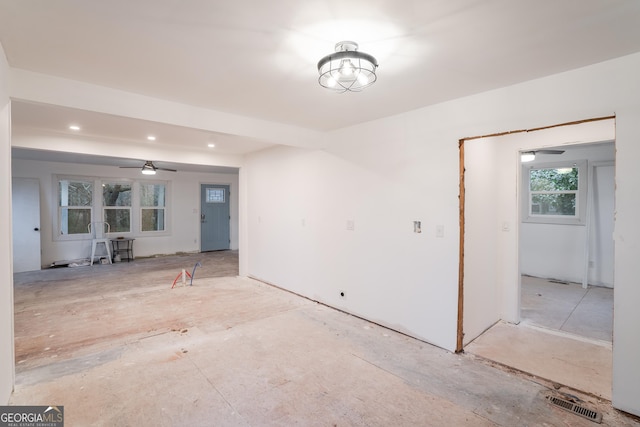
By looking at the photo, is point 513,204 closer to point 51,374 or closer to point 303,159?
point 303,159

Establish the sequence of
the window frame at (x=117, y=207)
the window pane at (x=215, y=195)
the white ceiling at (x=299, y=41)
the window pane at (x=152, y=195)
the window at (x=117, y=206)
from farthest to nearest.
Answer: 1. the window pane at (x=215, y=195)
2. the window pane at (x=152, y=195)
3. the window at (x=117, y=206)
4. the window frame at (x=117, y=207)
5. the white ceiling at (x=299, y=41)

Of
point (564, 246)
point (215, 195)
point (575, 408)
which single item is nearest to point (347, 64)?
point (575, 408)

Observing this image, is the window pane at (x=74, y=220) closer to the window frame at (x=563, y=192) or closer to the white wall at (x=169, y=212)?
the white wall at (x=169, y=212)

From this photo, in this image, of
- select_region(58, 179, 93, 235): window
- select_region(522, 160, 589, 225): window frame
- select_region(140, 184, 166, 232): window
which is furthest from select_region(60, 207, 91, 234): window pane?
select_region(522, 160, 589, 225): window frame

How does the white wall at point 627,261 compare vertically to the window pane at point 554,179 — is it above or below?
below

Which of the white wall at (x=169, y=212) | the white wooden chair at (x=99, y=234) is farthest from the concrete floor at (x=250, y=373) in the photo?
the white wall at (x=169, y=212)

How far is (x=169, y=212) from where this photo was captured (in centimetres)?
844

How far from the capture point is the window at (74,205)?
22.7 ft

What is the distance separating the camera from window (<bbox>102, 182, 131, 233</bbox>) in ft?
24.6

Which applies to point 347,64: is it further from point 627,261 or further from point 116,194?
point 116,194

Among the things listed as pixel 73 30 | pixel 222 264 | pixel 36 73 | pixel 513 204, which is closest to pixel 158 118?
pixel 36 73

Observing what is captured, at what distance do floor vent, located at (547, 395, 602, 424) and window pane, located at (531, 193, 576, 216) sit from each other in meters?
4.45

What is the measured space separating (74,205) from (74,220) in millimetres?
349

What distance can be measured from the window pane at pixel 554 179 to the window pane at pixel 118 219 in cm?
924
